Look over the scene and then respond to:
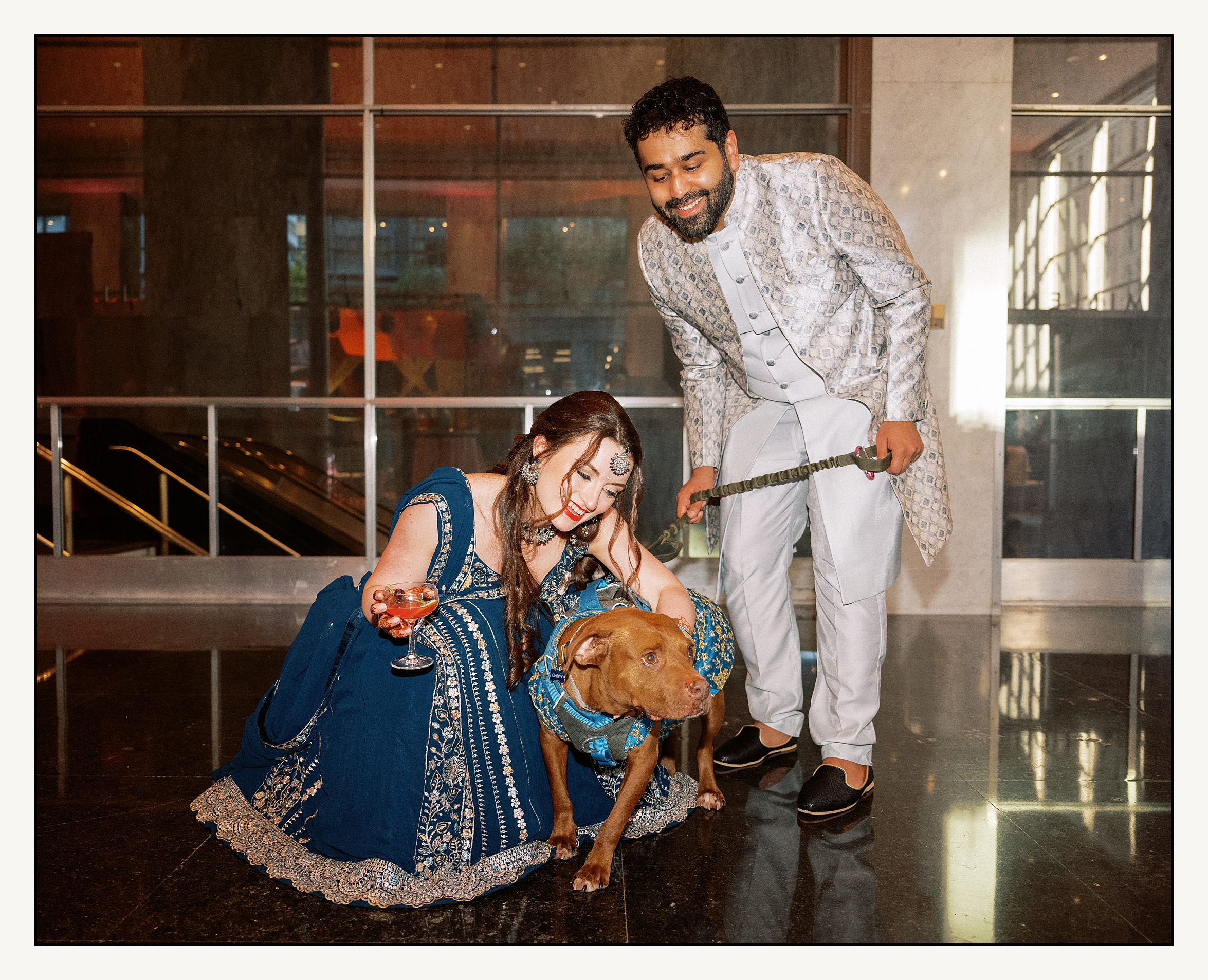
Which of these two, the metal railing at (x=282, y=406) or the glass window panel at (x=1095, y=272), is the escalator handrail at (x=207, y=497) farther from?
the glass window panel at (x=1095, y=272)

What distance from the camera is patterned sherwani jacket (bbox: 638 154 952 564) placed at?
250 cm

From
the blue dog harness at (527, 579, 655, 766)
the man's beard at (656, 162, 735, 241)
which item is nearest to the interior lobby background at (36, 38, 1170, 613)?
the man's beard at (656, 162, 735, 241)

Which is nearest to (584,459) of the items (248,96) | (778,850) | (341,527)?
(778,850)

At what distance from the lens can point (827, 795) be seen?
252cm

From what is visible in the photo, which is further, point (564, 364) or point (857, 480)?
point (564, 364)

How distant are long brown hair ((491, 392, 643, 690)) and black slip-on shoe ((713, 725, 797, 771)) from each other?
927 millimetres

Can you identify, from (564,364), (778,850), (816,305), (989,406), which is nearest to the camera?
(778,850)

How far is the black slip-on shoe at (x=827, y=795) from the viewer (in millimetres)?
2500

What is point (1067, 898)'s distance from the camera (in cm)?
203

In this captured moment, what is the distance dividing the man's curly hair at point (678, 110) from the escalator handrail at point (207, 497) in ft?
15.8

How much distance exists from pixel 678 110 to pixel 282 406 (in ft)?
15.8

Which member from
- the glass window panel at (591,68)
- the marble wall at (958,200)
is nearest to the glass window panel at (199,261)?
the glass window panel at (591,68)

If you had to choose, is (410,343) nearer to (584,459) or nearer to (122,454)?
(122,454)

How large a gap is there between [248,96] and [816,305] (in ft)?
17.8
